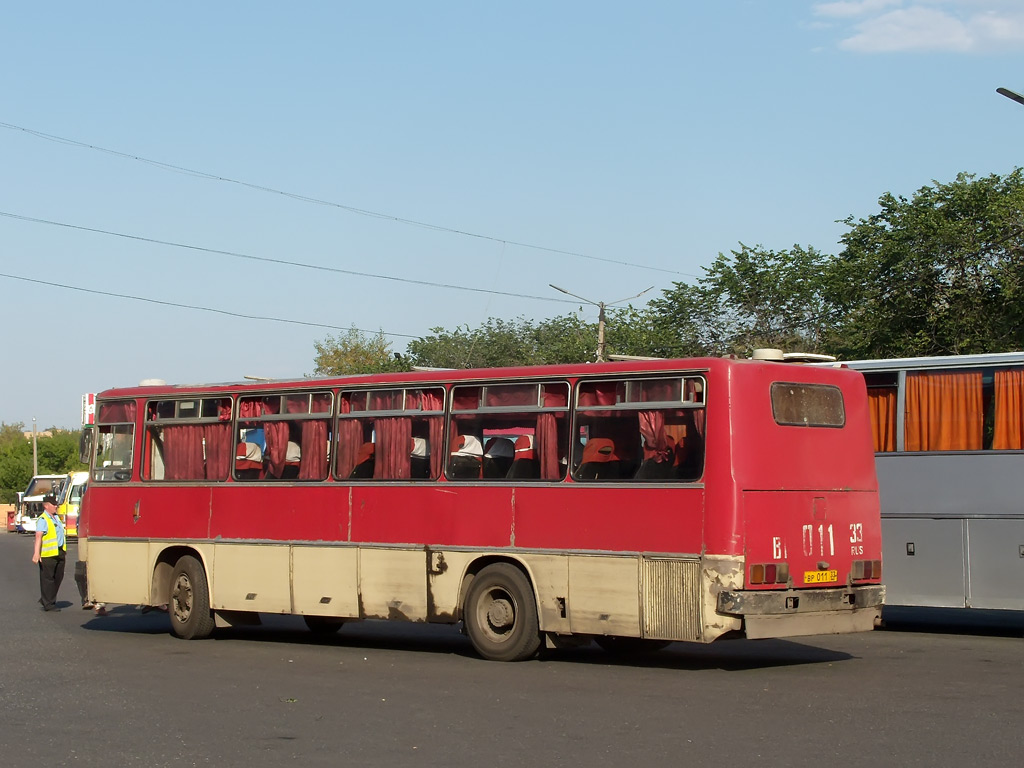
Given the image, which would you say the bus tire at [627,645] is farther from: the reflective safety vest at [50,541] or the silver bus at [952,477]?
the reflective safety vest at [50,541]

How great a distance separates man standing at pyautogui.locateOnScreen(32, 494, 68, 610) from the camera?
21641mm

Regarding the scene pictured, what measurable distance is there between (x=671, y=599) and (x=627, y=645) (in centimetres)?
285

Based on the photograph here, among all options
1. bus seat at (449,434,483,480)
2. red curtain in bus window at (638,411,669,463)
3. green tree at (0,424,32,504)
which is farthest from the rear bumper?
green tree at (0,424,32,504)

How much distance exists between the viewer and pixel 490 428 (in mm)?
14570

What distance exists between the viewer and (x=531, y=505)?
Result: 1403 cm

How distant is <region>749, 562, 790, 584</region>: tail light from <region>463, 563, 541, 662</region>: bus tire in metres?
2.41

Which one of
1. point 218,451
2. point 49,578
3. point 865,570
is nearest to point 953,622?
point 865,570

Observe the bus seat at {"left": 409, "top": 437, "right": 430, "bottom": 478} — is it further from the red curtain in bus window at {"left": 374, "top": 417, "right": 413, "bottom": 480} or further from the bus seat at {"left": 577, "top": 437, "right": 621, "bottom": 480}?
the bus seat at {"left": 577, "top": 437, "right": 621, "bottom": 480}

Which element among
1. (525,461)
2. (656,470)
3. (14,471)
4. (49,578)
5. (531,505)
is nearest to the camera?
(656,470)

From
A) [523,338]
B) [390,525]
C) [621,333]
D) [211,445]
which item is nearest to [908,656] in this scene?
[390,525]

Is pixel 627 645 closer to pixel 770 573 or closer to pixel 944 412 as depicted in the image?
pixel 770 573

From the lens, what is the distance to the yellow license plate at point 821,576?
43.2 ft

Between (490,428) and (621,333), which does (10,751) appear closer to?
(490,428)

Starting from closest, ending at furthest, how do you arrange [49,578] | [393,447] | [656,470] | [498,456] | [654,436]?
[656,470] → [654,436] → [498,456] → [393,447] → [49,578]
